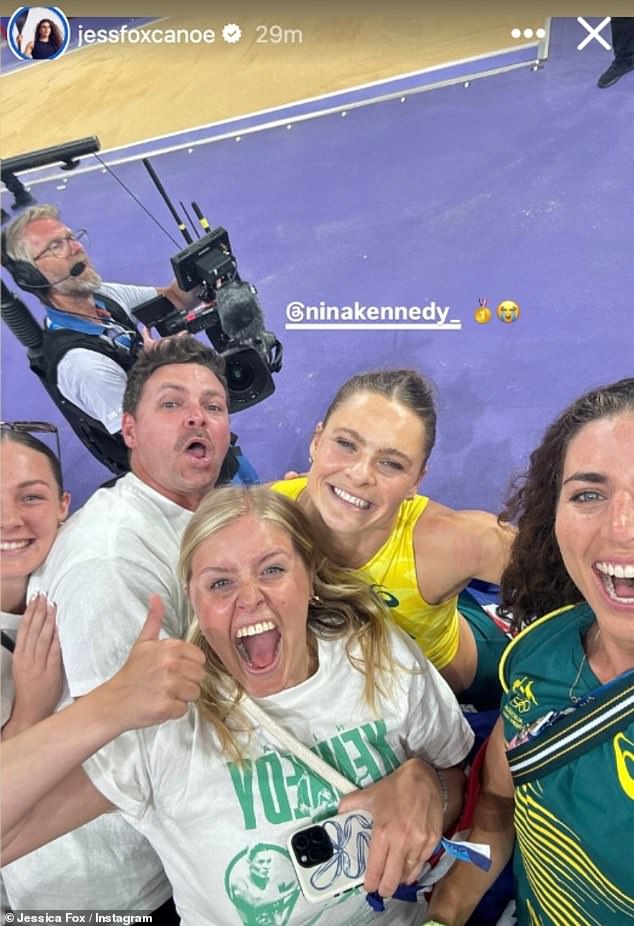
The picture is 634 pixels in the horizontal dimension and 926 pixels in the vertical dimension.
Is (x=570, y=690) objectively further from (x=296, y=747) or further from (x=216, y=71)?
(x=216, y=71)

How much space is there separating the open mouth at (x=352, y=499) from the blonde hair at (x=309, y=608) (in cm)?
7

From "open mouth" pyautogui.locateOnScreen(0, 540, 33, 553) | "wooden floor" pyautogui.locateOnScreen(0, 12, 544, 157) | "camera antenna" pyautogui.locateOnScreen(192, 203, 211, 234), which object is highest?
"wooden floor" pyautogui.locateOnScreen(0, 12, 544, 157)

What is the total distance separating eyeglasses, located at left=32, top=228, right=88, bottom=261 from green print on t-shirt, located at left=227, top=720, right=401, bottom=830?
92 cm

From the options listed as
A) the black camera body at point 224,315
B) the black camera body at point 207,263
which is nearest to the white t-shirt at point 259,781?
the black camera body at point 224,315

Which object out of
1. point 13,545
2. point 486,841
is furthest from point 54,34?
point 486,841

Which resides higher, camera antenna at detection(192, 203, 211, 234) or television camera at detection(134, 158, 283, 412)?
camera antenna at detection(192, 203, 211, 234)

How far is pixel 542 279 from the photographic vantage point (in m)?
1.28

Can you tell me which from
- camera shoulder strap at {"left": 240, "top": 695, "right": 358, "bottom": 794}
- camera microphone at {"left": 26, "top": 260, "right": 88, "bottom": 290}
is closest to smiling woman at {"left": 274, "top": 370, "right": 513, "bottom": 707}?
camera shoulder strap at {"left": 240, "top": 695, "right": 358, "bottom": 794}

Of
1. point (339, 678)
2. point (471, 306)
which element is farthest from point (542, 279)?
point (339, 678)

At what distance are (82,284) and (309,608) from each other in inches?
27.5

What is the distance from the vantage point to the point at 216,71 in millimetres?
1251

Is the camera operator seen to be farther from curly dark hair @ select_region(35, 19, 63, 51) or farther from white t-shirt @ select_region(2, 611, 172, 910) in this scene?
white t-shirt @ select_region(2, 611, 172, 910)

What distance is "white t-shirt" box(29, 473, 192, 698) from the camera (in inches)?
49.2

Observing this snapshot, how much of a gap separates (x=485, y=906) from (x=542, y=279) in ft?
3.80
